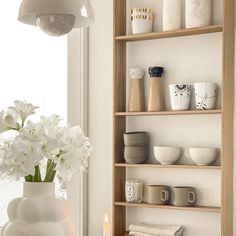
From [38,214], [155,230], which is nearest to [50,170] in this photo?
[38,214]

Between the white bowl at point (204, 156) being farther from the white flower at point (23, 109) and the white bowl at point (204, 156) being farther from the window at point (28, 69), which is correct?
the white flower at point (23, 109)

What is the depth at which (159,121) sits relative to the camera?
3451 mm

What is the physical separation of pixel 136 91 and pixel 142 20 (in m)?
0.42

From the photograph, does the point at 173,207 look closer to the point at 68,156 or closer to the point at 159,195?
the point at 159,195

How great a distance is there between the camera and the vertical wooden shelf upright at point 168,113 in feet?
10.0

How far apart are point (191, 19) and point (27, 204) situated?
1.75 meters

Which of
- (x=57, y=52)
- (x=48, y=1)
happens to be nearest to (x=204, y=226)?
(x=57, y=52)

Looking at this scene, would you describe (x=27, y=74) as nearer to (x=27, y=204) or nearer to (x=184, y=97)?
(x=184, y=97)

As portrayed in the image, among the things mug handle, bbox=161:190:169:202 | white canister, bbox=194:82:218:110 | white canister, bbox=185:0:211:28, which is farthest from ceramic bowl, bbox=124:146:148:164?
white canister, bbox=185:0:211:28

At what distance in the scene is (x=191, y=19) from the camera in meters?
3.19

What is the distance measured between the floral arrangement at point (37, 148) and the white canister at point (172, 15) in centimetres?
158

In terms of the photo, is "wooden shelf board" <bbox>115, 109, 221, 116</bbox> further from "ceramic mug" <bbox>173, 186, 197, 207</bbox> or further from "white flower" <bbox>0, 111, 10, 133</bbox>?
"white flower" <bbox>0, 111, 10, 133</bbox>

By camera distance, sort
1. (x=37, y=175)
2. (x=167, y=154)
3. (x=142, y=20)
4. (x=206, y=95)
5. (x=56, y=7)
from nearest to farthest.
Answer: (x=37, y=175) < (x=56, y=7) < (x=206, y=95) < (x=167, y=154) < (x=142, y=20)

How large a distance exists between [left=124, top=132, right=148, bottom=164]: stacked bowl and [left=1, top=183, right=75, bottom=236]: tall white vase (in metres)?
1.52
